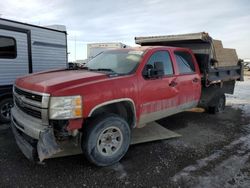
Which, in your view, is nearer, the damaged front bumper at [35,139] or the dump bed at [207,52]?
the damaged front bumper at [35,139]

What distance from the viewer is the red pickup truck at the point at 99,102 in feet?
11.1

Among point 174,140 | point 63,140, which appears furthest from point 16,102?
point 174,140

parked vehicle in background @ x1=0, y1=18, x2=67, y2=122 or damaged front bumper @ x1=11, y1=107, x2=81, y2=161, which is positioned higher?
parked vehicle in background @ x1=0, y1=18, x2=67, y2=122

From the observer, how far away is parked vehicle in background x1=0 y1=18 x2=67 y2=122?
628 cm

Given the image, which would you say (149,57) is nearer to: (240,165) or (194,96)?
(194,96)

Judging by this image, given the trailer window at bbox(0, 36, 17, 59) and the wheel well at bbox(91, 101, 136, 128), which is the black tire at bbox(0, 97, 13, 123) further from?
the wheel well at bbox(91, 101, 136, 128)

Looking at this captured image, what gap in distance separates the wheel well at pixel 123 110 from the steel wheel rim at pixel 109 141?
1.10 ft

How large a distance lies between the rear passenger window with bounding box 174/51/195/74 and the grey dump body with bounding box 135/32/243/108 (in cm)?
68

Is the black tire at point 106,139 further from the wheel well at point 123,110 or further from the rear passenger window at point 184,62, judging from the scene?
the rear passenger window at point 184,62

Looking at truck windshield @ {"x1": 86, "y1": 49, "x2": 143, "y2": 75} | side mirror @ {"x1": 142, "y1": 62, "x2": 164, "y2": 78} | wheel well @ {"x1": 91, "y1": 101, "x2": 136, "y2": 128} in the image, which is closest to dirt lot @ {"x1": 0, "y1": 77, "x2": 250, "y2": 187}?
wheel well @ {"x1": 91, "y1": 101, "x2": 136, "y2": 128}

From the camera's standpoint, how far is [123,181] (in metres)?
3.51

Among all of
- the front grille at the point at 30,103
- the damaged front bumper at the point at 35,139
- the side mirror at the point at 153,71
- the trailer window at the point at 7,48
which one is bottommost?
the damaged front bumper at the point at 35,139

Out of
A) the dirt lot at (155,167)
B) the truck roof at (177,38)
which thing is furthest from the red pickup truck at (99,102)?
the truck roof at (177,38)

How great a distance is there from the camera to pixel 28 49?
6.88 meters
